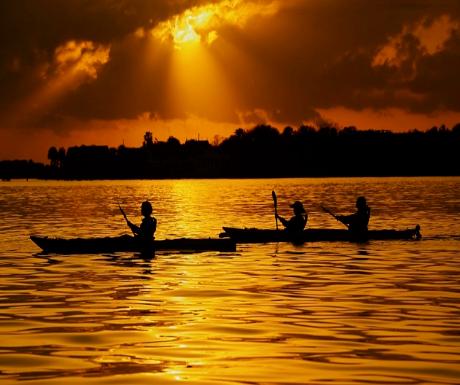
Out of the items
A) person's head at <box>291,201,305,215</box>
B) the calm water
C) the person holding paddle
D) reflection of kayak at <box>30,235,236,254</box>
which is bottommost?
the calm water

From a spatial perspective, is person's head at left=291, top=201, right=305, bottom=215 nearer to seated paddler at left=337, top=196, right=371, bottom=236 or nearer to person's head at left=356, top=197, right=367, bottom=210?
seated paddler at left=337, top=196, right=371, bottom=236

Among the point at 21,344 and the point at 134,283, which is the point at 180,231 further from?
the point at 21,344

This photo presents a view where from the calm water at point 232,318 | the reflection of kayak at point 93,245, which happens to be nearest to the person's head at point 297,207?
the calm water at point 232,318

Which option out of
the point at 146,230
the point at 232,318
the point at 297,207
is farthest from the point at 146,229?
the point at 232,318

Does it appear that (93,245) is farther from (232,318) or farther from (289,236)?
(232,318)

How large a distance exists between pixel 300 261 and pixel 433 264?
442 cm

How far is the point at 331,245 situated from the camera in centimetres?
3806

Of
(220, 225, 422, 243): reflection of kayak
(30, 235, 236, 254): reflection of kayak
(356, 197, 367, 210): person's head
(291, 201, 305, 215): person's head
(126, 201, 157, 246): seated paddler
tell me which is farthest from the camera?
(220, 225, 422, 243): reflection of kayak

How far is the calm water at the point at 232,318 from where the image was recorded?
540 inches

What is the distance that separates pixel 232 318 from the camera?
60.7ft

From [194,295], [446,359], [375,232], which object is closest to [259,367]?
[446,359]

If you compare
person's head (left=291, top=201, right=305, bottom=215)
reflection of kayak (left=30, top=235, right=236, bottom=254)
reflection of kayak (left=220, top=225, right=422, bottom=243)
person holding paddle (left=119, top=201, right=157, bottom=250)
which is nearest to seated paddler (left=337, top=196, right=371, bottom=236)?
reflection of kayak (left=220, top=225, right=422, bottom=243)

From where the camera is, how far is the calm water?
13711mm

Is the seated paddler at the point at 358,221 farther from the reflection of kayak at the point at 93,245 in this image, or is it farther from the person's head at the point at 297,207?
the reflection of kayak at the point at 93,245
